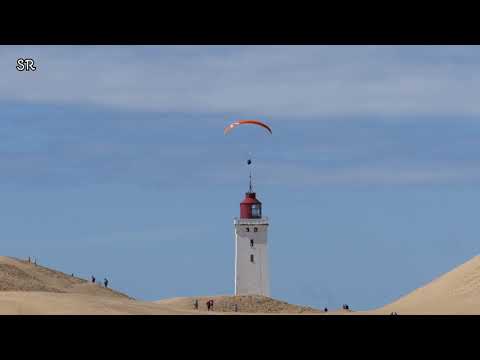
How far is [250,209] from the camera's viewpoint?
80938 mm

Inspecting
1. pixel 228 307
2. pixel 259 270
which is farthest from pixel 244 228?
pixel 228 307

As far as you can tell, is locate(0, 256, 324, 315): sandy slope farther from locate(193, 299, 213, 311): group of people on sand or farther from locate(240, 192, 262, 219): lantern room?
locate(240, 192, 262, 219): lantern room

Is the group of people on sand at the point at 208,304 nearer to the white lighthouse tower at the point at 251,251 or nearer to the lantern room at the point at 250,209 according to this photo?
the white lighthouse tower at the point at 251,251

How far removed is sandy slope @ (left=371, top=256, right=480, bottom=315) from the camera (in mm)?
40844

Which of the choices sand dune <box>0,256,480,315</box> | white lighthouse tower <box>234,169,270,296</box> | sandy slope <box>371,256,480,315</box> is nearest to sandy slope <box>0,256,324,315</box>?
sand dune <box>0,256,480,315</box>

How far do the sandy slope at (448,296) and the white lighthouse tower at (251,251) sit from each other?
30.2 metres

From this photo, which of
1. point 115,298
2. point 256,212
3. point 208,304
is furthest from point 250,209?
point 115,298
